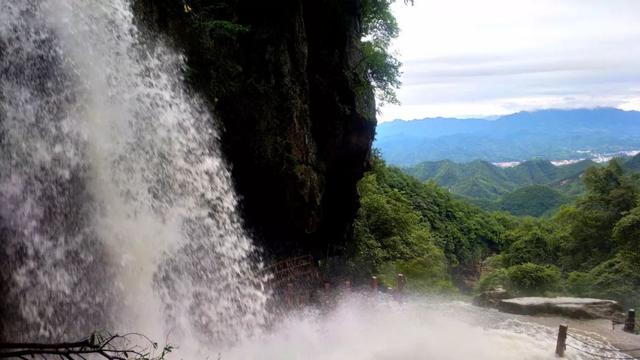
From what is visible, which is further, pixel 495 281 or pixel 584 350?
pixel 495 281

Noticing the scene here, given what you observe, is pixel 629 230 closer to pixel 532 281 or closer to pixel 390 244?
pixel 532 281

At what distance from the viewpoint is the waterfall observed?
6672 millimetres

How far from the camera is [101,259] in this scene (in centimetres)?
769

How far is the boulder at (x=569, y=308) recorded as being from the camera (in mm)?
18312

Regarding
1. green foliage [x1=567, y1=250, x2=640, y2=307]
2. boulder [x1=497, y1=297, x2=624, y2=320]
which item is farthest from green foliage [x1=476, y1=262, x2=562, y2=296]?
boulder [x1=497, y1=297, x2=624, y2=320]

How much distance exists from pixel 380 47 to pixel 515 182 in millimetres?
152561

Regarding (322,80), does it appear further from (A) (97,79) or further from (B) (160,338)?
(B) (160,338)

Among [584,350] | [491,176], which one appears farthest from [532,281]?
[491,176]

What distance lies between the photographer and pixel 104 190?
8109 millimetres

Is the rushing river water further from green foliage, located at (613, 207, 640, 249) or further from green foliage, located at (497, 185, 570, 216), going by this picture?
green foliage, located at (497, 185, 570, 216)

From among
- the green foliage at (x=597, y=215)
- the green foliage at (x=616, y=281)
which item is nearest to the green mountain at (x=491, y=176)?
the green foliage at (x=597, y=215)

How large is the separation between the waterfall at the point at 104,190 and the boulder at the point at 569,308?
12077mm

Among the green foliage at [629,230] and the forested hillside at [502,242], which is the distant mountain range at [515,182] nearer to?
the forested hillside at [502,242]

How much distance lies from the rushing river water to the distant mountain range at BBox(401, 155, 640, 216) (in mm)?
79640
